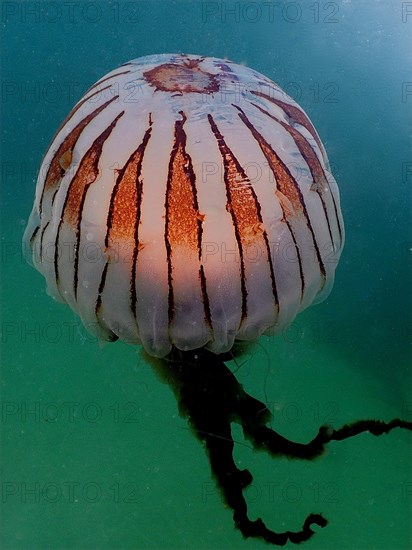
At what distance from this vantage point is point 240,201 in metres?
2.05

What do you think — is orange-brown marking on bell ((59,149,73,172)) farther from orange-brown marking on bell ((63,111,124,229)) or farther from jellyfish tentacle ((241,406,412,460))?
jellyfish tentacle ((241,406,412,460))

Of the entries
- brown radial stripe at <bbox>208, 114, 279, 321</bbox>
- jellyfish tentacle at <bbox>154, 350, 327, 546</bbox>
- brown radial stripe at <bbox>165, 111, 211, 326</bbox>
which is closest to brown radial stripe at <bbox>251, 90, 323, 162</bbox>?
brown radial stripe at <bbox>208, 114, 279, 321</bbox>

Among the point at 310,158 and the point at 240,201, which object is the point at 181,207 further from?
the point at 310,158

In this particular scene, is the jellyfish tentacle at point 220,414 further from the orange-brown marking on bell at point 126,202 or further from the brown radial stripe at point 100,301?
the orange-brown marking on bell at point 126,202

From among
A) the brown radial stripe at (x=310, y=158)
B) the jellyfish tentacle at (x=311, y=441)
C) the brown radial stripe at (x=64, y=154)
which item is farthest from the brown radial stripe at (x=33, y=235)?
the jellyfish tentacle at (x=311, y=441)

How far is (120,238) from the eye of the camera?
207 centimetres

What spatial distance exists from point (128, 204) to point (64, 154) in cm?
39

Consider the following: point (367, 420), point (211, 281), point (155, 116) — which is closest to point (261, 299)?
point (211, 281)

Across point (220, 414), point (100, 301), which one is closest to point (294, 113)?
point (100, 301)

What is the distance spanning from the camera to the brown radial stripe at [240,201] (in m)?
2.04

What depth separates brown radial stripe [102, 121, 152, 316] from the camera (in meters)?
2.04

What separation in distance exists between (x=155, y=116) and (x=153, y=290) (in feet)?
1.83

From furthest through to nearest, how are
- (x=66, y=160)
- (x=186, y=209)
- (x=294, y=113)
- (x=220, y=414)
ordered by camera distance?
1. (x=220, y=414)
2. (x=294, y=113)
3. (x=66, y=160)
4. (x=186, y=209)

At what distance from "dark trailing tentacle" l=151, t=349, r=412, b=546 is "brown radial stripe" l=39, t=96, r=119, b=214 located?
80 cm
